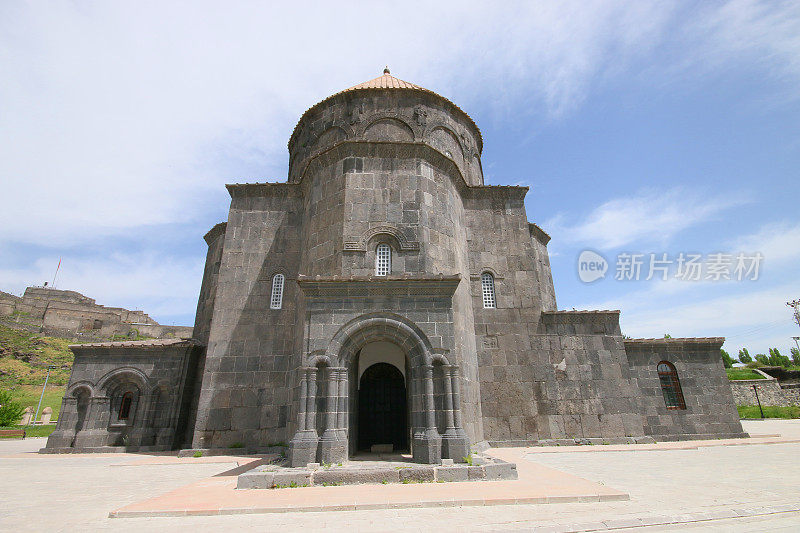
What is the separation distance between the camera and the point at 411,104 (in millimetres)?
16047

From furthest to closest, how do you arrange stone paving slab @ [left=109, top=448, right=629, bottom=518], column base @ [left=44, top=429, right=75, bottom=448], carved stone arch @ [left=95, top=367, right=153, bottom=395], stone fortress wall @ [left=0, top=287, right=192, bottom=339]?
stone fortress wall @ [left=0, top=287, right=192, bottom=339] → carved stone arch @ [left=95, top=367, right=153, bottom=395] → column base @ [left=44, top=429, right=75, bottom=448] → stone paving slab @ [left=109, top=448, right=629, bottom=518]

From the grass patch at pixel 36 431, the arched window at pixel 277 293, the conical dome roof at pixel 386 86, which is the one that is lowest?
the grass patch at pixel 36 431

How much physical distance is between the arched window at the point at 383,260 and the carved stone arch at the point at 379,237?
0.82ft

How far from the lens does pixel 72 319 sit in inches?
2116

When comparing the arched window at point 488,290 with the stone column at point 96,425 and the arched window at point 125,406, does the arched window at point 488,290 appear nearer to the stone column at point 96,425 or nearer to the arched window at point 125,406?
the arched window at point 125,406

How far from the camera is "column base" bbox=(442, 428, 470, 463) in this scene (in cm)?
852

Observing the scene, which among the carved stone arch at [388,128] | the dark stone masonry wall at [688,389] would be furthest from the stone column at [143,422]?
the dark stone masonry wall at [688,389]

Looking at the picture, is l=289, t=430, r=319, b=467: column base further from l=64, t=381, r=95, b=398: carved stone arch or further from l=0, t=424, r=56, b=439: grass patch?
l=0, t=424, r=56, b=439: grass patch

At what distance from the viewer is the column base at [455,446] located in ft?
27.9

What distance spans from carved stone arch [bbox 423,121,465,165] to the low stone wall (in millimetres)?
34071

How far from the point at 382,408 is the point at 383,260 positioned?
15.5ft

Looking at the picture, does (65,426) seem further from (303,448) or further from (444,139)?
(444,139)

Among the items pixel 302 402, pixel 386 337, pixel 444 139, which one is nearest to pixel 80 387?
pixel 302 402

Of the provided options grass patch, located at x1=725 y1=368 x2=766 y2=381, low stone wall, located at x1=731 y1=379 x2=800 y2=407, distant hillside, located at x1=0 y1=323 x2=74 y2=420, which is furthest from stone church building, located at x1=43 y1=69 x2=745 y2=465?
distant hillside, located at x1=0 y1=323 x2=74 y2=420
